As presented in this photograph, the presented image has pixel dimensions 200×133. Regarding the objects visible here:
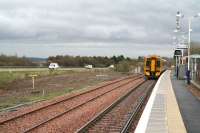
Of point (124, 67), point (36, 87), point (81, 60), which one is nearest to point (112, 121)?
point (36, 87)

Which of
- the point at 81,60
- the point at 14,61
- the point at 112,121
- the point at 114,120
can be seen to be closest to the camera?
the point at 112,121

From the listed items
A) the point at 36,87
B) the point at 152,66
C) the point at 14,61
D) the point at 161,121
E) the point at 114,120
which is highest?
the point at 14,61

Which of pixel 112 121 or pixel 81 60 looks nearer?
pixel 112 121

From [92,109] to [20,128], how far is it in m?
6.78

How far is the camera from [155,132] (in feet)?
41.5

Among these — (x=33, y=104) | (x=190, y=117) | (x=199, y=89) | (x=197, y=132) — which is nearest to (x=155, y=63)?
(x=199, y=89)

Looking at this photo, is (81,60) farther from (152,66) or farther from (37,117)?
(37,117)

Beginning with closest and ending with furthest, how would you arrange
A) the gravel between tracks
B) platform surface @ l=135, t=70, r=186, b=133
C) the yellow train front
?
platform surface @ l=135, t=70, r=186, b=133 → the gravel between tracks → the yellow train front

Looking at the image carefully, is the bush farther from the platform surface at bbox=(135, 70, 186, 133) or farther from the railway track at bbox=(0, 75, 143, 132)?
the platform surface at bbox=(135, 70, 186, 133)

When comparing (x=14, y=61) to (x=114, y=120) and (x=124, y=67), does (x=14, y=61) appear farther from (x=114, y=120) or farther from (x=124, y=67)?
(x=114, y=120)

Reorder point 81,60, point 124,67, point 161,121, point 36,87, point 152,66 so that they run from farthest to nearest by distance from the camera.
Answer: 1. point 81,60
2. point 124,67
3. point 152,66
4. point 36,87
5. point 161,121

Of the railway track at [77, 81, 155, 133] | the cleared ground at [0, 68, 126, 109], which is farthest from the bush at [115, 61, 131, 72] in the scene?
the railway track at [77, 81, 155, 133]

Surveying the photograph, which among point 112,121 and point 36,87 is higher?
point 112,121

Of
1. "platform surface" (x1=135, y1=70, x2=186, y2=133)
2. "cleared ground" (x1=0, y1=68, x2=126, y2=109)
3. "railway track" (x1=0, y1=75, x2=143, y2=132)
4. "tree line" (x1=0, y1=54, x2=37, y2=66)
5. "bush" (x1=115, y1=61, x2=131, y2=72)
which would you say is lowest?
"cleared ground" (x1=0, y1=68, x2=126, y2=109)
